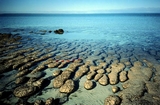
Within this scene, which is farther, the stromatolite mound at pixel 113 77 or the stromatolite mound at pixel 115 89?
the stromatolite mound at pixel 113 77

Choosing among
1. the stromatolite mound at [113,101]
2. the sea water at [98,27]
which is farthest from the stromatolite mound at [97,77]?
the sea water at [98,27]

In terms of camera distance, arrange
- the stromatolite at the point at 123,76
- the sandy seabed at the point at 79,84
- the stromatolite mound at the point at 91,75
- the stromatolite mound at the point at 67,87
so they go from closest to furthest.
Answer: the sandy seabed at the point at 79,84 < the stromatolite mound at the point at 67,87 < the stromatolite at the point at 123,76 < the stromatolite mound at the point at 91,75

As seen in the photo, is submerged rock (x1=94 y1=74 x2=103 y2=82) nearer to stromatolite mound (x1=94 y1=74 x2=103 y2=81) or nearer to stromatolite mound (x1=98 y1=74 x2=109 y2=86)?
stromatolite mound (x1=94 y1=74 x2=103 y2=81)

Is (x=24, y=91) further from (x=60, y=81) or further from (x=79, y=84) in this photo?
(x=79, y=84)

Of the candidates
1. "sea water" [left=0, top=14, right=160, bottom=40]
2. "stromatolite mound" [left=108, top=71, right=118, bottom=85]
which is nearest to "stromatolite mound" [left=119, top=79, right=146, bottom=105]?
"stromatolite mound" [left=108, top=71, right=118, bottom=85]

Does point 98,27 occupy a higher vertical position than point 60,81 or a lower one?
lower

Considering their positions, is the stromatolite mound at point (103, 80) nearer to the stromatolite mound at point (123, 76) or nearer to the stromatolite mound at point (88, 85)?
the stromatolite mound at point (88, 85)

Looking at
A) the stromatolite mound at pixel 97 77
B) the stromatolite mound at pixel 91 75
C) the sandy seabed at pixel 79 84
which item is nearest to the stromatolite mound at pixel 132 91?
the sandy seabed at pixel 79 84

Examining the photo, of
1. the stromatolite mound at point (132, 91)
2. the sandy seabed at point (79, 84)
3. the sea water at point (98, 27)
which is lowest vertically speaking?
the sea water at point (98, 27)

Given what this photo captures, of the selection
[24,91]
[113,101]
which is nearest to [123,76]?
[113,101]

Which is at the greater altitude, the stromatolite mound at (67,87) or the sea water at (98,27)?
the stromatolite mound at (67,87)

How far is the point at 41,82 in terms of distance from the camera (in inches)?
271

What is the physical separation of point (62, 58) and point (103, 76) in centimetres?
462

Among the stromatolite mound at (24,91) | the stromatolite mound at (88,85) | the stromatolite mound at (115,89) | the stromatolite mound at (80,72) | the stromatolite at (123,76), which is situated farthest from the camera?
the stromatolite mound at (80,72)
